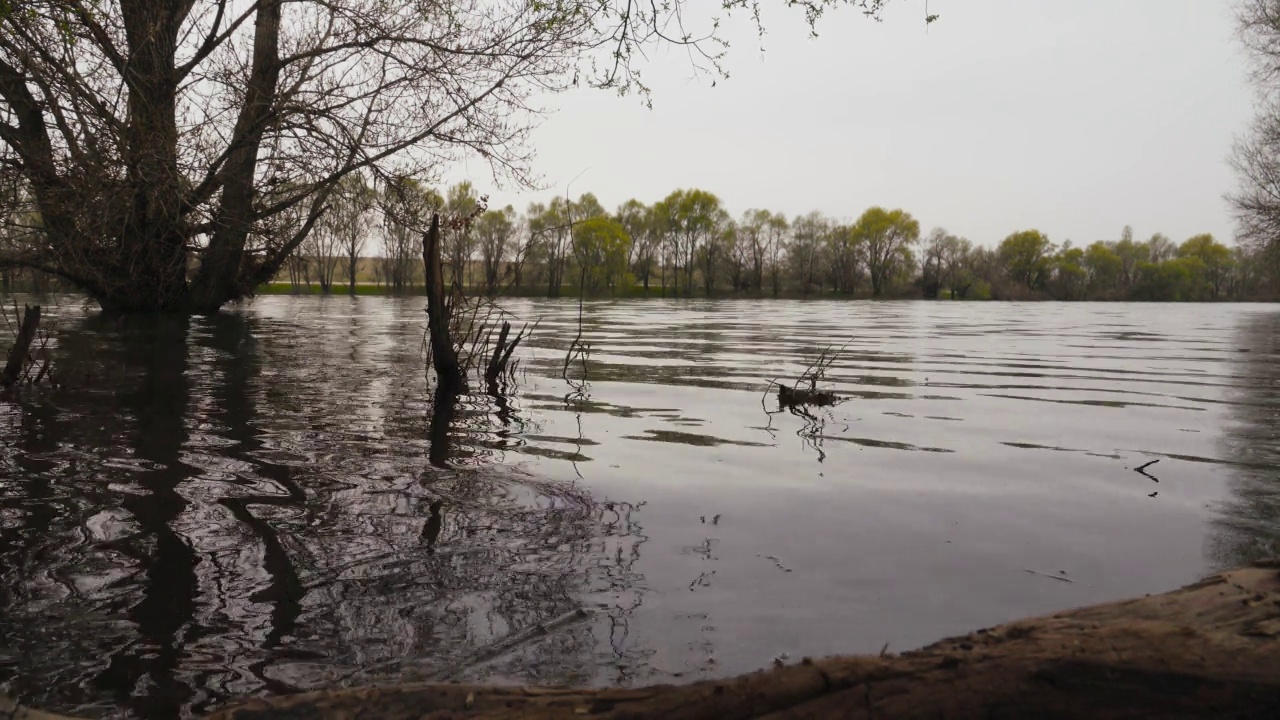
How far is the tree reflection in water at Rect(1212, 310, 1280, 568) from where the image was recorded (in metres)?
5.06

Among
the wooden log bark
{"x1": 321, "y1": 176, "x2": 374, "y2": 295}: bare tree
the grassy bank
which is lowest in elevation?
the wooden log bark

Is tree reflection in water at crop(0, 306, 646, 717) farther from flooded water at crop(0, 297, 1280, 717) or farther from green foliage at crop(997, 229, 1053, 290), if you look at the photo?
green foliage at crop(997, 229, 1053, 290)

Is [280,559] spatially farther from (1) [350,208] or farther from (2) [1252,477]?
(1) [350,208]

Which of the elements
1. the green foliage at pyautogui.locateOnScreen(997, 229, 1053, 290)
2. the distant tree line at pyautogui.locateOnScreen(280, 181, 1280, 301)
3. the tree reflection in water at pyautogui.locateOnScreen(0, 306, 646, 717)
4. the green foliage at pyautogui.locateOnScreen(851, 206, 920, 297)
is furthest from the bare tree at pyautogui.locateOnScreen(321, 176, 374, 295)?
the green foliage at pyautogui.locateOnScreen(997, 229, 1053, 290)

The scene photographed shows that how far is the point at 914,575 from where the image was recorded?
4609 millimetres

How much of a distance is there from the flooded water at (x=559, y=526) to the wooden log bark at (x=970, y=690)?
1.09 meters

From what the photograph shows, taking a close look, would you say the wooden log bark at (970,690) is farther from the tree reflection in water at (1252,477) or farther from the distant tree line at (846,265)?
the distant tree line at (846,265)

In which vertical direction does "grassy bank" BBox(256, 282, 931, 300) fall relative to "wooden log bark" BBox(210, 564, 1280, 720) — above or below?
above

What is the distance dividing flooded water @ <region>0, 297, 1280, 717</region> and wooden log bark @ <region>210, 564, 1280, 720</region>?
1087 mm

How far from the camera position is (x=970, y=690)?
7.15 feet

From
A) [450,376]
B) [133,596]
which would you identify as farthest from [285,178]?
[133,596]

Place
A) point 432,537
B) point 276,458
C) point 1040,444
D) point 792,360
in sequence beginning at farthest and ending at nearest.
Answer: point 792,360, point 1040,444, point 276,458, point 432,537

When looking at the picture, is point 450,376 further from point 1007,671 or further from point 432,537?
point 1007,671

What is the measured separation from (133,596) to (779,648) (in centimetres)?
295
